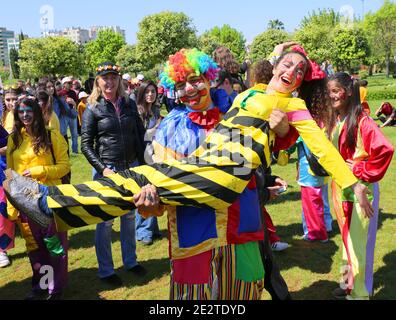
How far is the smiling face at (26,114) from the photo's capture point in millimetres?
3768

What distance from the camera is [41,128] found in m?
3.82

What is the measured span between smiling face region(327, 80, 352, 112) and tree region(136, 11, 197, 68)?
129ft

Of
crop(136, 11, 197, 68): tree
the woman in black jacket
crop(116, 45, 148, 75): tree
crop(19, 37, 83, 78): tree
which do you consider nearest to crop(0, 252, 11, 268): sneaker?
the woman in black jacket

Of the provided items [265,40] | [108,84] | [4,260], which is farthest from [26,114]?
[265,40]

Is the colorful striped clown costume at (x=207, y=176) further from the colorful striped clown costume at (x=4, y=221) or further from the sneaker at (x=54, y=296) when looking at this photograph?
the colorful striped clown costume at (x=4, y=221)

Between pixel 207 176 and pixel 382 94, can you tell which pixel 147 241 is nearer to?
pixel 207 176

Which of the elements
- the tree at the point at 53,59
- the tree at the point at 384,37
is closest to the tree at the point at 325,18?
the tree at the point at 384,37

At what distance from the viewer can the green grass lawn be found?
4.10m

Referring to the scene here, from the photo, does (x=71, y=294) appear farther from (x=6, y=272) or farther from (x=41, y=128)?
(x=41, y=128)

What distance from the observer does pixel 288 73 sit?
101 inches

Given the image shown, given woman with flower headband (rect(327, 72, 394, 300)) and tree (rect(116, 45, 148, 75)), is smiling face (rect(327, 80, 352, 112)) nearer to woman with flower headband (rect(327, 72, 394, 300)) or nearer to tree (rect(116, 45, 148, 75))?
woman with flower headband (rect(327, 72, 394, 300))

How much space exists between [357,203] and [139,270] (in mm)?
2455

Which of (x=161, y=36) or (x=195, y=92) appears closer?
(x=195, y=92)

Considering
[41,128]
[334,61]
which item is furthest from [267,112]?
[334,61]
